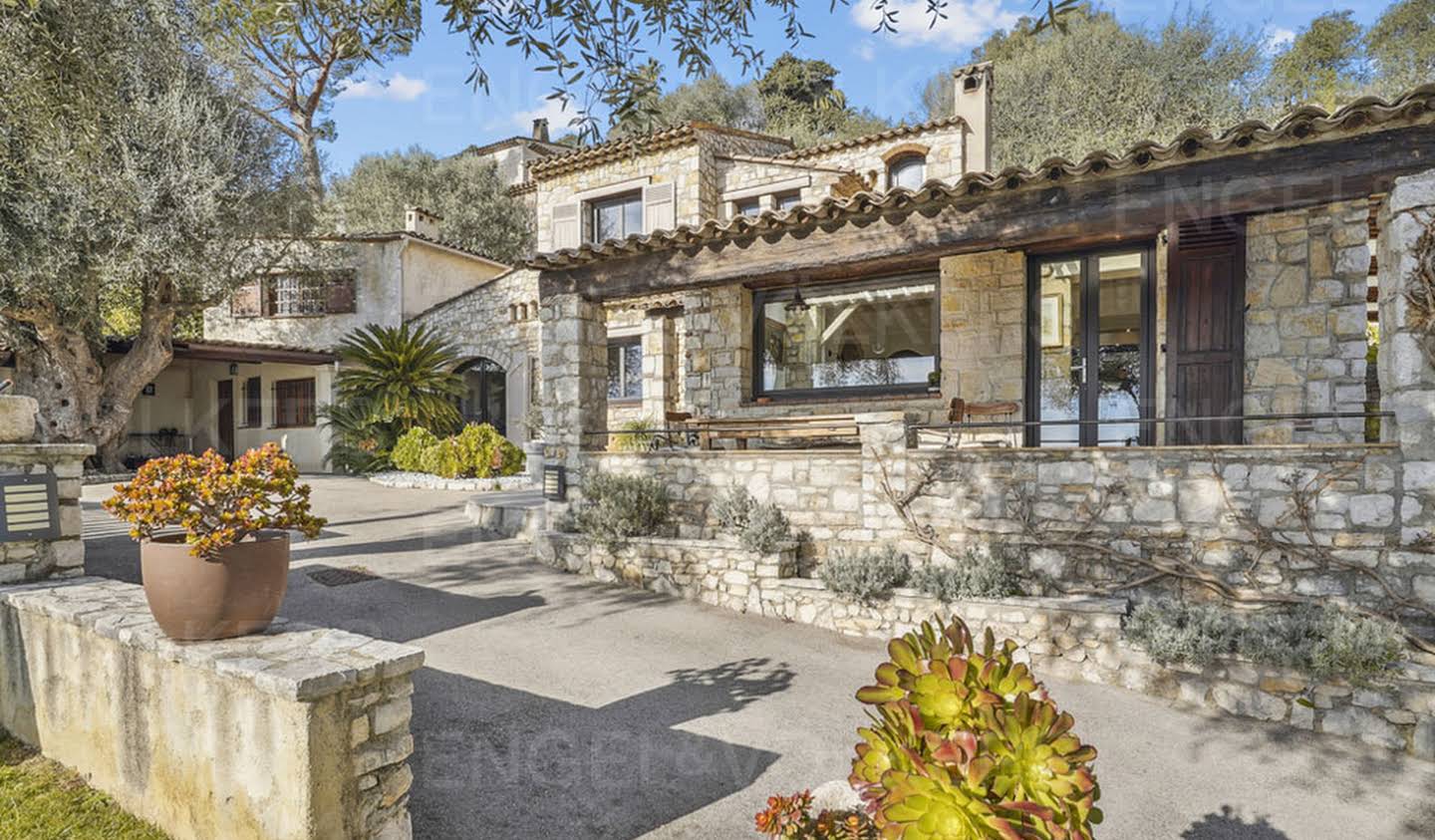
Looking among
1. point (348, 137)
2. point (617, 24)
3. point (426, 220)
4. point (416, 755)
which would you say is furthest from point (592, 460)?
point (348, 137)

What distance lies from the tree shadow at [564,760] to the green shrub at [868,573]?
52.8 inches

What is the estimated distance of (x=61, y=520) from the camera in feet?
14.8

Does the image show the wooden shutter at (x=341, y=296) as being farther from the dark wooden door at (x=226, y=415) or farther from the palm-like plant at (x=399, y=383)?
the dark wooden door at (x=226, y=415)

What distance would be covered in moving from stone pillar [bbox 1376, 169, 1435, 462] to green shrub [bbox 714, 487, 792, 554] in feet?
14.3

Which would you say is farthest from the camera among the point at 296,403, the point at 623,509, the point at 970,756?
the point at 296,403

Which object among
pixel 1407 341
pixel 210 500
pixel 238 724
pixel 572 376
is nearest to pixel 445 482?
pixel 572 376

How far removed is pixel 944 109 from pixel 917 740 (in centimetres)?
2475

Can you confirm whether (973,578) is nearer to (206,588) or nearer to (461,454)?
(206,588)

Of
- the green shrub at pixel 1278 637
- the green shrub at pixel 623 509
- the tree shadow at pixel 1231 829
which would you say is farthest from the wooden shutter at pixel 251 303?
the tree shadow at pixel 1231 829

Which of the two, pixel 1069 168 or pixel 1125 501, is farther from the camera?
pixel 1069 168

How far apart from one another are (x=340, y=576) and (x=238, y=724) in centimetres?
456

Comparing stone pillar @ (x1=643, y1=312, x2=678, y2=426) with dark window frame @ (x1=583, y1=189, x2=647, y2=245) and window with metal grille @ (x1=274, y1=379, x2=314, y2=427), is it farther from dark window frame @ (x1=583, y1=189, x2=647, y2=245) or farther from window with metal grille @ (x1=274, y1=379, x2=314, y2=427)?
window with metal grille @ (x1=274, y1=379, x2=314, y2=427)

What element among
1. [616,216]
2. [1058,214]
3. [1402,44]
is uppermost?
[1402,44]

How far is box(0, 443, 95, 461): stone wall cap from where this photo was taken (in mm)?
4285
